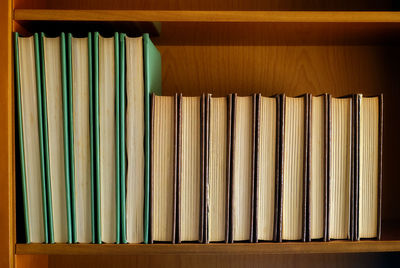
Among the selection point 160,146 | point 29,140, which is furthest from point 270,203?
point 29,140

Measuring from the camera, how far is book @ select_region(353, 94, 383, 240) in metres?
0.73

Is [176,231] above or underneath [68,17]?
underneath

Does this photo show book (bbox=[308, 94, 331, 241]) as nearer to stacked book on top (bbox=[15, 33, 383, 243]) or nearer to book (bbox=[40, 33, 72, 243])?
stacked book on top (bbox=[15, 33, 383, 243])

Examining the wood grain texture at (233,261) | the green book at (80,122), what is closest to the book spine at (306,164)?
the wood grain texture at (233,261)

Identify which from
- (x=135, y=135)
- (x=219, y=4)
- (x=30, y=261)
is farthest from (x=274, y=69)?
(x=30, y=261)

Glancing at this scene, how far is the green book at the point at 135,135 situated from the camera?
0.70 metres

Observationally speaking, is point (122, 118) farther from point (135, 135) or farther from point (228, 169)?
point (228, 169)

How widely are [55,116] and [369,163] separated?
1.88 feet

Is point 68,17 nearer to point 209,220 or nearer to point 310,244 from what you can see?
point 209,220

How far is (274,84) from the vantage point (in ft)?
3.10

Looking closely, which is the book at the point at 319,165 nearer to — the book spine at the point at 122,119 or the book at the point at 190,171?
the book at the point at 190,171

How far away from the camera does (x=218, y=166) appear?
726mm

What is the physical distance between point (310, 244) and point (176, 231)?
24 cm

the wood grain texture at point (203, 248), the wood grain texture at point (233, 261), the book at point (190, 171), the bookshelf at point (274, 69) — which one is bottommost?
the wood grain texture at point (233, 261)
